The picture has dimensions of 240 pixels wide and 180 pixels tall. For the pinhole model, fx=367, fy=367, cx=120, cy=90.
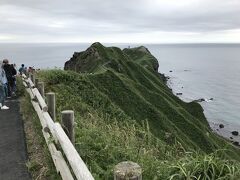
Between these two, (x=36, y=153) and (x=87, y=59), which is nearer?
(x=36, y=153)

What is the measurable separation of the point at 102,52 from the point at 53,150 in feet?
179

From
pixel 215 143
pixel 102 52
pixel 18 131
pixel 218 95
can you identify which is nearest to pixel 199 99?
pixel 218 95

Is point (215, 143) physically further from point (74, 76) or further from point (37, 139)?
point (37, 139)

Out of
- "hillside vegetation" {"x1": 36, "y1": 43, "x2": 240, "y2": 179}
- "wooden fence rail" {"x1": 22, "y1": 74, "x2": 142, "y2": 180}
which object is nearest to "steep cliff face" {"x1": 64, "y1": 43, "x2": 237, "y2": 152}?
"hillside vegetation" {"x1": 36, "y1": 43, "x2": 240, "y2": 179}

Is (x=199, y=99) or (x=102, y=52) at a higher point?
(x=102, y=52)

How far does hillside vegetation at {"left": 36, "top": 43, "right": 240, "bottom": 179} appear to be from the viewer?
7.29m

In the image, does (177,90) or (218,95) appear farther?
(177,90)

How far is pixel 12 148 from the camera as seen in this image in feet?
35.3

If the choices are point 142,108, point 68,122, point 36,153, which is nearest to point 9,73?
point 36,153

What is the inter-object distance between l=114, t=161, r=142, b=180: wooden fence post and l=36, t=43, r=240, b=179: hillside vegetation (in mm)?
2489

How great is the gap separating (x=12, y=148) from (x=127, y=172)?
728cm

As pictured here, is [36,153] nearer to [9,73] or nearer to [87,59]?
[9,73]

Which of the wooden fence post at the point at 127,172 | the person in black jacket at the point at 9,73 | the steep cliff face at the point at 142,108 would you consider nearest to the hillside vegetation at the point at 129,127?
the steep cliff face at the point at 142,108

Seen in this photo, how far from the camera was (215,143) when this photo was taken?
40.7m
